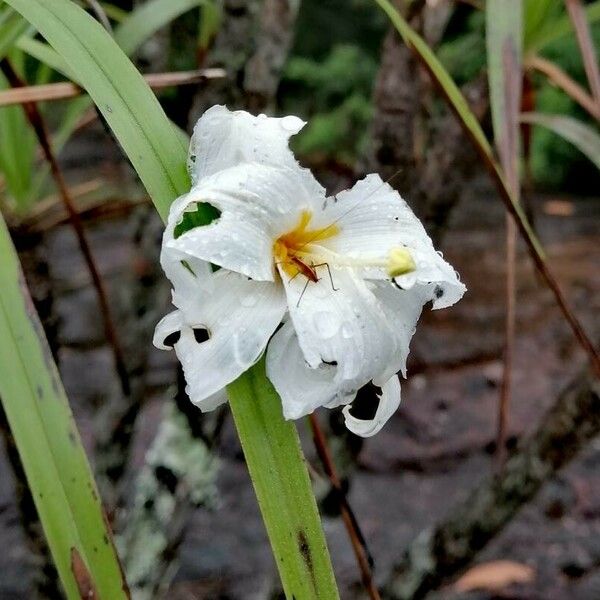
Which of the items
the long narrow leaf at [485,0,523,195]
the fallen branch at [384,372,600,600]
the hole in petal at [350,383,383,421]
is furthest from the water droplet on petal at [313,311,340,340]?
the fallen branch at [384,372,600,600]

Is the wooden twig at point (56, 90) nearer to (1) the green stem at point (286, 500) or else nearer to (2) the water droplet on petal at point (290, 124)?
(2) the water droplet on petal at point (290, 124)

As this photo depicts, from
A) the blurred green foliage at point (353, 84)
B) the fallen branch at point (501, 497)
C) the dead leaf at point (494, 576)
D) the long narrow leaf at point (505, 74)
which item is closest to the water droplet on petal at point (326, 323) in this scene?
the long narrow leaf at point (505, 74)

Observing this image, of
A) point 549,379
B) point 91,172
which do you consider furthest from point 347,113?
point 549,379

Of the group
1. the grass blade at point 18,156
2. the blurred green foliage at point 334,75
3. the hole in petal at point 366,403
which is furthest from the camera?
the blurred green foliage at point 334,75

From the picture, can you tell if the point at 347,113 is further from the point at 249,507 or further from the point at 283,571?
the point at 283,571

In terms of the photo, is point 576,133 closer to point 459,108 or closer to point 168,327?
point 459,108

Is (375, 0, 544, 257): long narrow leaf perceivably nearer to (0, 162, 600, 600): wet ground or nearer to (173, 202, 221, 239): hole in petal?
(173, 202, 221, 239): hole in petal
